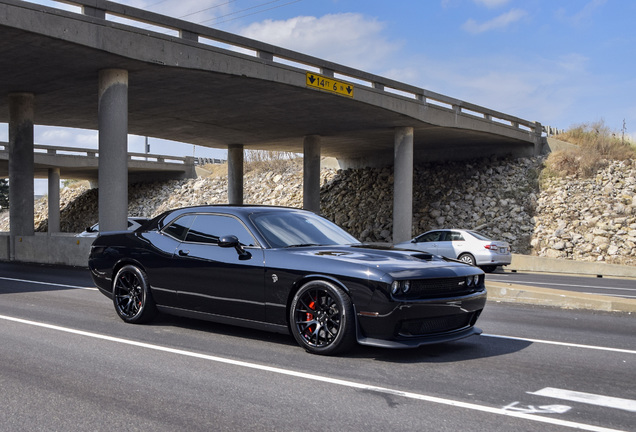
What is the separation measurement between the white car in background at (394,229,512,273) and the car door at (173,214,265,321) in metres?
12.5

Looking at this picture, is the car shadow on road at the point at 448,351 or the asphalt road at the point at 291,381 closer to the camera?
the asphalt road at the point at 291,381

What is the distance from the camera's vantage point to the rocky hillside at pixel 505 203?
85.4ft

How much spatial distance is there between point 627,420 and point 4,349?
19.0 ft

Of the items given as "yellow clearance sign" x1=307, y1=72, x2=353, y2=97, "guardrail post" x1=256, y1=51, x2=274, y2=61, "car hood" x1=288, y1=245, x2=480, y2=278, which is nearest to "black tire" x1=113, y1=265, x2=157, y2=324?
"car hood" x1=288, y1=245, x2=480, y2=278

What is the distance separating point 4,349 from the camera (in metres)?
6.60

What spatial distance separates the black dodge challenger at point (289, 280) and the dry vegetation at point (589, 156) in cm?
2646

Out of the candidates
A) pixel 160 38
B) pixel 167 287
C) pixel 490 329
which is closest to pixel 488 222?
pixel 160 38

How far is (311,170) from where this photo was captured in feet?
102

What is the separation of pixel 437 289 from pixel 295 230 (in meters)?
1.86

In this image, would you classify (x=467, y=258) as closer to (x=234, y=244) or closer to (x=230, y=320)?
(x=230, y=320)

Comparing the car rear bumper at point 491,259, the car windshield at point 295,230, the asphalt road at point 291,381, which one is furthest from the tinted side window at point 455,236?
the car windshield at point 295,230

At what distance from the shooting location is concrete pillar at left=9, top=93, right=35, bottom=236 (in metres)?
22.2

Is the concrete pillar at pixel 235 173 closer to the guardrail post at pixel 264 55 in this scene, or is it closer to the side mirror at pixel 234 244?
the guardrail post at pixel 264 55

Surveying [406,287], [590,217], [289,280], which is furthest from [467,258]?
[406,287]
